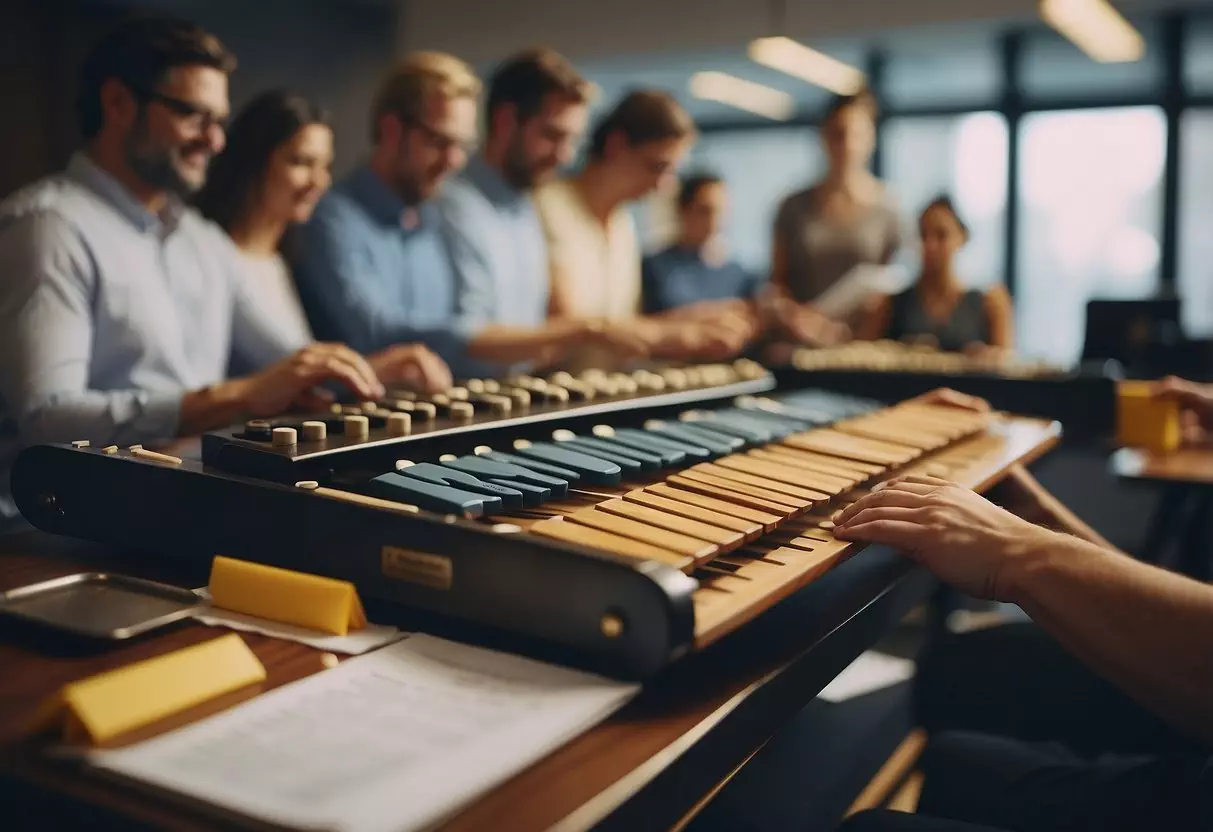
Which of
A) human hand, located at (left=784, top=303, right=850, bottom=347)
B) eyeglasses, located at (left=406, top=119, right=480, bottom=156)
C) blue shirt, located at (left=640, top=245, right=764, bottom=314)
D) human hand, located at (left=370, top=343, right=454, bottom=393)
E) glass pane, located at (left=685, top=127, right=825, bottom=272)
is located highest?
glass pane, located at (left=685, top=127, right=825, bottom=272)

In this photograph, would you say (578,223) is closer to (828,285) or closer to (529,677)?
(828,285)

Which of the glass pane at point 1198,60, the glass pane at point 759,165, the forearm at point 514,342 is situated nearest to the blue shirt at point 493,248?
the forearm at point 514,342

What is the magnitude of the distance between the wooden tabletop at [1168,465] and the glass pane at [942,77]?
4.95m

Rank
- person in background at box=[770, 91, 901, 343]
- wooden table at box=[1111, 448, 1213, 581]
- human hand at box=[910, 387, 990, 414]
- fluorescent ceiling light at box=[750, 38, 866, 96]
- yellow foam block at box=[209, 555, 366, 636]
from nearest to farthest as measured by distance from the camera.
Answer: yellow foam block at box=[209, 555, 366, 636], human hand at box=[910, 387, 990, 414], wooden table at box=[1111, 448, 1213, 581], person in background at box=[770, 91, 901, 343], fluorescent ceiling light at box=[750, 38, 866, 96]

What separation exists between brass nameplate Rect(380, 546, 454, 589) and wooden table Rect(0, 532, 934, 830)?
0.30 ft

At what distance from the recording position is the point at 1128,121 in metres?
7.32

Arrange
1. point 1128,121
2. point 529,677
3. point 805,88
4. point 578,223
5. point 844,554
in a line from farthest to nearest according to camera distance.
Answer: point 805,88 < point 1128,121 < point 578,223 < point 844,554 < point 529,677

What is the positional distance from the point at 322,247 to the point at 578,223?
47.0 inches

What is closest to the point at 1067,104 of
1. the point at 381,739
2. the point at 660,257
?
the point at 660,257

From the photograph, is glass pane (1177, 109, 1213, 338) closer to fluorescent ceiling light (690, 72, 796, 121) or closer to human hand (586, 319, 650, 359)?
fluorescent ceiling light (690, 72, 796, 121)

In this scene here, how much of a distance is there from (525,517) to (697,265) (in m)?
3.75

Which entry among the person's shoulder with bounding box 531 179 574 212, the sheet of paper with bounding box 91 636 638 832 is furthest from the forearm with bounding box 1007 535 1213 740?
the person's shoulder with bounding box 531 179 574 212

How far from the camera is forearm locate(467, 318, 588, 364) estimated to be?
2607mm

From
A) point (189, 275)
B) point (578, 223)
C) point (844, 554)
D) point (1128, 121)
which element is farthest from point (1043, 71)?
point (844, 554)
